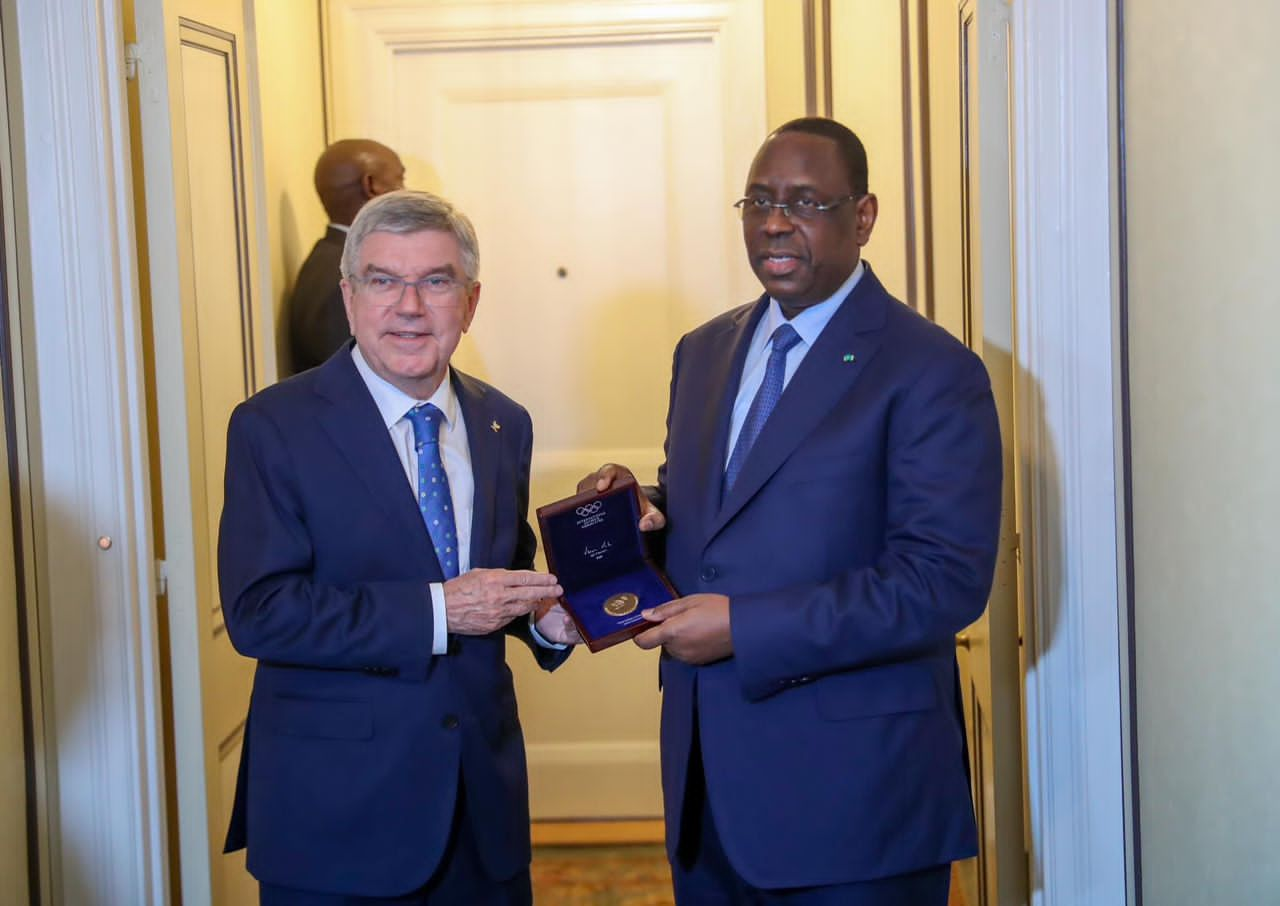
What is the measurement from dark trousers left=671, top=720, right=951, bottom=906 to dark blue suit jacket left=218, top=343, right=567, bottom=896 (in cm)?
27

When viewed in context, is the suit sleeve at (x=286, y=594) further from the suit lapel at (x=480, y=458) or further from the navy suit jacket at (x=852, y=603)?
the navy suit jacket at (x=852, y=603)

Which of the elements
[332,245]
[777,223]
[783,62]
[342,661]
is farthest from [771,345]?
[783,62]

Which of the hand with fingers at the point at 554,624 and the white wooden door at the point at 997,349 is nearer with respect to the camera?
the hand with fingers at the point at 554,624

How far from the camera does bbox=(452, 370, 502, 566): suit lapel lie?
2061 mm

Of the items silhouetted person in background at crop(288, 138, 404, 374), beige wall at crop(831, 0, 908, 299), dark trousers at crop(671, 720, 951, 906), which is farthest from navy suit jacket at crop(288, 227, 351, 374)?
dark trousers at crop(671, 720, 951, 906)

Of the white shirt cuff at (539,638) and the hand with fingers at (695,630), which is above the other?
the hand with fingers at (695,630)

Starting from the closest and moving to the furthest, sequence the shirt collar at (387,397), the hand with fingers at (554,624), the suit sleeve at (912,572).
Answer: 1. the suit sleeve at (912,572)
2. the shirt collar at (387,397)
3. the hand with fingers at (554,624)

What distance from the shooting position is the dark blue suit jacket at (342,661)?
1.94 meters

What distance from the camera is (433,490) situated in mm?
2045

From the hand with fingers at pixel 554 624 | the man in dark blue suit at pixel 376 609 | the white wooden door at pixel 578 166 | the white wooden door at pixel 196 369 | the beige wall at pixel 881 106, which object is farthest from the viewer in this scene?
the white wooden door at pixel 578 166

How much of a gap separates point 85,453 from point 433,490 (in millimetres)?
684

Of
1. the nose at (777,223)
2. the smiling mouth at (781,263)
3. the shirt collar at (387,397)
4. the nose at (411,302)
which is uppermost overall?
the nose at (777,223)

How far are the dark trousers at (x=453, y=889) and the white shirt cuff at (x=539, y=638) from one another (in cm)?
30

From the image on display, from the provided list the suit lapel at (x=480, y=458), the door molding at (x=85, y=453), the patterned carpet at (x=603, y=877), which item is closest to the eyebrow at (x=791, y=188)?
the suit lapel at (x=480, y=458)
